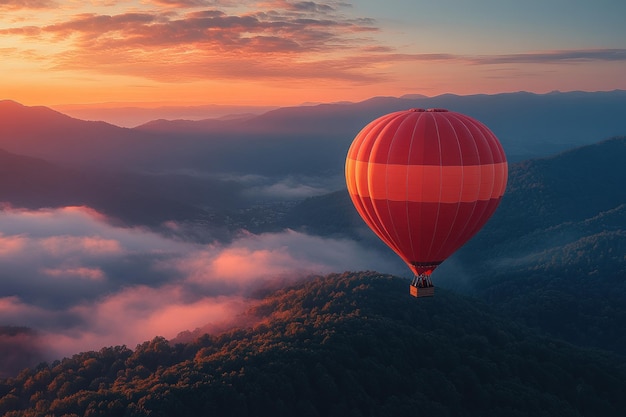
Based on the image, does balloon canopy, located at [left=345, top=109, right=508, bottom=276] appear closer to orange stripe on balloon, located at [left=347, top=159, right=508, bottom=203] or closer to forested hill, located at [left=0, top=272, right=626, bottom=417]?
orange stripe on balloon, located at [left=347, top=159, right=508, bottom=203]

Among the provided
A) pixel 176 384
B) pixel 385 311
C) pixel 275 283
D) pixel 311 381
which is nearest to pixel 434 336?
pixel 385 311

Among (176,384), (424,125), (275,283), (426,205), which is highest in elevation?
(424,125)

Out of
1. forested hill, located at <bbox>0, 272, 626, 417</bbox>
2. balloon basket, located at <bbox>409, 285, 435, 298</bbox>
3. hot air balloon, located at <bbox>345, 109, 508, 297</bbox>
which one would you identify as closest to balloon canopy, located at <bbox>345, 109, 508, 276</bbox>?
hot air balloon, located at <bbox>345, 109, 508, 297</bbox>

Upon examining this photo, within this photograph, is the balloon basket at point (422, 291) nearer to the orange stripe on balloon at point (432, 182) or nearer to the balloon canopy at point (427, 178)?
the balloon canopy at point (427, 178)

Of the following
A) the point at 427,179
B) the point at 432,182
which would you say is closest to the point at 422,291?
the point at 432,182

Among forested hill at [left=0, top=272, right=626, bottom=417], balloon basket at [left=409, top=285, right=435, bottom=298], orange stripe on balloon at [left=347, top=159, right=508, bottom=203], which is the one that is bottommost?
forested hill at [left=0, top=272, right=626, bottom=417]

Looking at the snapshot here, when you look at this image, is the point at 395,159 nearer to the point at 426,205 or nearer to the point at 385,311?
the point at 426,205
